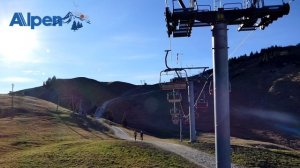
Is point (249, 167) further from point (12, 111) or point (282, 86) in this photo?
point (282, 86)

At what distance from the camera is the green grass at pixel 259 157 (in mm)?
50750

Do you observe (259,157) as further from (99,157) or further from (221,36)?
(221,36)

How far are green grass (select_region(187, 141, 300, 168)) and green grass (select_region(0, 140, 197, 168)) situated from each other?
661 cm

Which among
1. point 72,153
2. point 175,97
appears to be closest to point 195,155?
point 175,97

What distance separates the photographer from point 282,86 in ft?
515

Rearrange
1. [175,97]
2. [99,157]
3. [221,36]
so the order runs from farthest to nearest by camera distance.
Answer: [175,97] < [99,157] < [221,36]

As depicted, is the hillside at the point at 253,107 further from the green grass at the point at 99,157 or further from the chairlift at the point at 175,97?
the green grass at the point at 99,157

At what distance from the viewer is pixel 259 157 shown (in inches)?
2092

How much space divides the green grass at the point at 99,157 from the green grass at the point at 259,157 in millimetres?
6608

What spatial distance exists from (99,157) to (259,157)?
57.8 feet

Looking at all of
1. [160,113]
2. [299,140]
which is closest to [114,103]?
[160,113]

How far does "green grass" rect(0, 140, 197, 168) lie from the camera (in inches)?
1881

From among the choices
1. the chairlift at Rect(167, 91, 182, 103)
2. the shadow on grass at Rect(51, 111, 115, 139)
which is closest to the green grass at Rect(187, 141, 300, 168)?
the chairlift at Rect(167, 91, 182, 103)

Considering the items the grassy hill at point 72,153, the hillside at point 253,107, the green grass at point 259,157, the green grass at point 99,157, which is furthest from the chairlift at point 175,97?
the hillside at point 253,107
